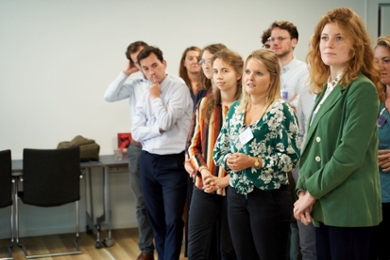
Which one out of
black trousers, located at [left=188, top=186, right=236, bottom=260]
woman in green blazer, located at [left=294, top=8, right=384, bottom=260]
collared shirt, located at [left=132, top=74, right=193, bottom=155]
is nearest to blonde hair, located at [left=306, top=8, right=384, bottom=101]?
woman in green blazer, located at [left=294, top=8, right=384, bottom=260]

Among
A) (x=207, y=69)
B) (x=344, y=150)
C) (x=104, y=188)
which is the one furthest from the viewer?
(x=104, y=188)

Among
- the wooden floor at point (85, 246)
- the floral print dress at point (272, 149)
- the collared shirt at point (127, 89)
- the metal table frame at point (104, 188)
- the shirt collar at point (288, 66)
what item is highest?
the shirt collar at point (288, 66)

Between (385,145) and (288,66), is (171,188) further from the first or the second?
(385,145)

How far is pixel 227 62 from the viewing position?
3016mm

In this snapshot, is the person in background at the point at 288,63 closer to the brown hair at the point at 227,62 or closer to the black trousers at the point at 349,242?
the brown hair at the point at 227,62

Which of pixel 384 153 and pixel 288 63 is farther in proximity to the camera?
pixel 288 63

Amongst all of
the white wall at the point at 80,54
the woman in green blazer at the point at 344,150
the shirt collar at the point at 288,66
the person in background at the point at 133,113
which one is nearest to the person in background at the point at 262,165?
the woman in green blazer at the point at 344,150

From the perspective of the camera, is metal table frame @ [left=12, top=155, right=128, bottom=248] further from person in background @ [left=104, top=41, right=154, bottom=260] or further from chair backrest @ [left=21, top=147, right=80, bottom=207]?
person in background @ [left=104, top=41, right=154, bottom=260]

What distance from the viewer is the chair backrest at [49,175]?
454 cm

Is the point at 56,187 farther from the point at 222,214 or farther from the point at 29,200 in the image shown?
the point at 222,214

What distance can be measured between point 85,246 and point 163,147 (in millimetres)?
1736

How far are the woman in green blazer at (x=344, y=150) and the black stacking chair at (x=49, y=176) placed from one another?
2.85 meters

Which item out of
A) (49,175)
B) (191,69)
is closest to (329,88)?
(191,69)

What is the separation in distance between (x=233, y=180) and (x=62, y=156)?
238 cm
